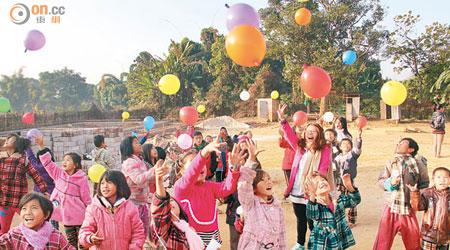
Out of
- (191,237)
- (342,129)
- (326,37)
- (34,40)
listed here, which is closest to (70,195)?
(191,237)

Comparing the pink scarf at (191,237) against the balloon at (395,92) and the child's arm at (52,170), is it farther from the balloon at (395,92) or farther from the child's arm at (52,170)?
the balloon at (395,92)

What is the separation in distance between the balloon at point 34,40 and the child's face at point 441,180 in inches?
259

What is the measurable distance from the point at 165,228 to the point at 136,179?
1055mm

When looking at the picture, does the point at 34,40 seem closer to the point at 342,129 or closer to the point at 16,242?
the point at 16,242

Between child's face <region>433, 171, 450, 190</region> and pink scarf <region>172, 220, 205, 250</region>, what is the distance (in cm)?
210

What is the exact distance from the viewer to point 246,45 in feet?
10.6

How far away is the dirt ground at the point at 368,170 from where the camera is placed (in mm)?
4258

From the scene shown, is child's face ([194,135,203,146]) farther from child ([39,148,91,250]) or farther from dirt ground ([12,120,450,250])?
child ([39,148,91,250])

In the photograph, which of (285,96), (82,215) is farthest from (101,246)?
(285,96)

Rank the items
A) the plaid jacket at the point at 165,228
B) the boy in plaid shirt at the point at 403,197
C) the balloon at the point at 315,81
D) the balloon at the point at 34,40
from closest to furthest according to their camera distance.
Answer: the plaid jacket at the point at 165,228 < the boy in plaid shirt at the point at 403,197 < the balloon at the point at 315,81 < the balloon at the point at 34,40

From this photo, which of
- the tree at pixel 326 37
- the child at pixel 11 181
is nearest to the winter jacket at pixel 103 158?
the child at pixel 11 181

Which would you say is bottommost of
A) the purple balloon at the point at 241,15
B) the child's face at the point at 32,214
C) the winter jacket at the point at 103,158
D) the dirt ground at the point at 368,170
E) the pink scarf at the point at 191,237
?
the dirt ground at the point at 368,170

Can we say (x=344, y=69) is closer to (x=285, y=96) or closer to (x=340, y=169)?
(x=285, y=96)

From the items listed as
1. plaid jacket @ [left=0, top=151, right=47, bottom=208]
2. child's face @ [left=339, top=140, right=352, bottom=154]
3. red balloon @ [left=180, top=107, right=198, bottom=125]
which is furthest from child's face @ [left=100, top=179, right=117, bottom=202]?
red balloon @ [left=180, top=107, right=198, bottom=125]
